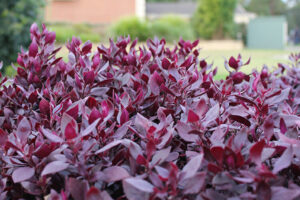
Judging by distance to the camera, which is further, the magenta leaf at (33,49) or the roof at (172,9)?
the roof at (172,9)

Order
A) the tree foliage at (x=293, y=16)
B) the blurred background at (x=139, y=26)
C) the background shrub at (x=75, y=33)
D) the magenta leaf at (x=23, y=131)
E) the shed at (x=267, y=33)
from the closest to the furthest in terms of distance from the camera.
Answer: the magenta leaf at (x=23, y=131)
the background shrub at (x=75, y=33)
the blurred background at (x=139, y=26)
the shed at (x=267, y=33)
the tree foliage at (x=293, y=16)

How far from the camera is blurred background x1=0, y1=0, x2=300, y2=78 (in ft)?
31.4

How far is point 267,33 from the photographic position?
72.5 ft

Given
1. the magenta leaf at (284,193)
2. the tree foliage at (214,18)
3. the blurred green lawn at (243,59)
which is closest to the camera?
the magenta leaf at (284,193)

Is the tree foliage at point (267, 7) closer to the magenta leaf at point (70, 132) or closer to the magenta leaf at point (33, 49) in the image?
the magenta leaf at point (33, 49)

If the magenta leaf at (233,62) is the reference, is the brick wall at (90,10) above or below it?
below

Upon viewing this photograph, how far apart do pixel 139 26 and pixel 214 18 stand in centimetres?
1207

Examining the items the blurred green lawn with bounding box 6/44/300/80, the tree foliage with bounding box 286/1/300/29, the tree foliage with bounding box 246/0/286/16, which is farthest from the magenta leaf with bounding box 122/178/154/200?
the tree foliage with bounding box 246/0/286/16

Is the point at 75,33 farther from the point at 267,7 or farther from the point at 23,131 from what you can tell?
the point at 267,7

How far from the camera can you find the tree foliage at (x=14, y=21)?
9.74 metres

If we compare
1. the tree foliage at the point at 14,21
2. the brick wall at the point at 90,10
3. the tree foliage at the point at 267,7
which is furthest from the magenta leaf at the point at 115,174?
the tree foliage at the point at 267,7

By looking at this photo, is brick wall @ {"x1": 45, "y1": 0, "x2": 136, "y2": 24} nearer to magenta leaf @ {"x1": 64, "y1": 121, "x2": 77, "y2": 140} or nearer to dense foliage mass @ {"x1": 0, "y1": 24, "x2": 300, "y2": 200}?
dense foliage mass @ {"x1": 0, "y1": 24, "x2": 300, "y2": 200}

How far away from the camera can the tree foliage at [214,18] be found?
24.9 m

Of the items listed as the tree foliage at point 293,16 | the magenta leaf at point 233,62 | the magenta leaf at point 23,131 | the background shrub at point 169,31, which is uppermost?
the magenta leaf at point 233,62
